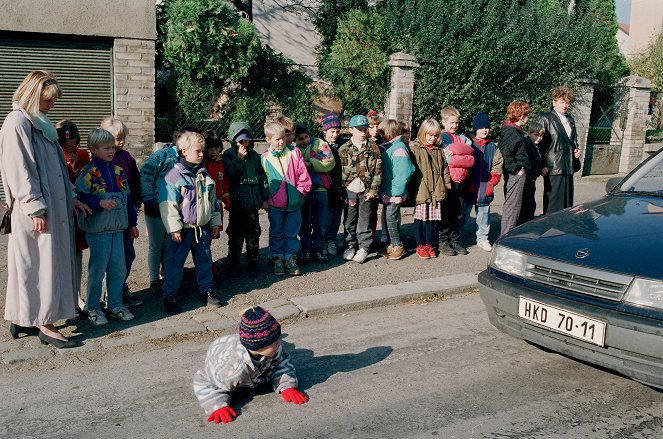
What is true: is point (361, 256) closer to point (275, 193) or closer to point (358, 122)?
point (275, 193)

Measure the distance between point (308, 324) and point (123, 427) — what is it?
2322 millimetres

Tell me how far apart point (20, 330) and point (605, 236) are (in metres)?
4.61

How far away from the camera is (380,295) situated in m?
7.10

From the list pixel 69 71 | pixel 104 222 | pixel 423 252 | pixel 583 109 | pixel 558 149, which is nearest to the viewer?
pixel 104 222

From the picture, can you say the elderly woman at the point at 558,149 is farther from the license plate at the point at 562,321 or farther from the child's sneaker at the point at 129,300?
the child's sneaker at the point at 129,300

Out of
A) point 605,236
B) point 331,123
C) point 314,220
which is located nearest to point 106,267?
point 314,220

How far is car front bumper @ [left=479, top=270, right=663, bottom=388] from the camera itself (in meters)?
4.34

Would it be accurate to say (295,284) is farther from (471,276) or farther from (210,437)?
(210,437)

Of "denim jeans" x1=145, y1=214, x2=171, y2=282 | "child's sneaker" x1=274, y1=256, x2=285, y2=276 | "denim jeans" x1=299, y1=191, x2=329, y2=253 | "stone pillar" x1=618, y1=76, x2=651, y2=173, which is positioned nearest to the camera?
"denim jeans" x1=145, y1=214, x2=171, y2=282

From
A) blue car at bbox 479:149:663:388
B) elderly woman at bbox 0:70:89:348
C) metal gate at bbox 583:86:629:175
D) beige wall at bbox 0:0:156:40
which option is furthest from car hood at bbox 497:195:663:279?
metal gate at bbox 583:86:629:175

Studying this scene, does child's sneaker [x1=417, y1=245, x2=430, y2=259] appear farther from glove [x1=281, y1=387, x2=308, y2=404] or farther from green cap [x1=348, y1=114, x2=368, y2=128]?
glove [x1=281, y1=387, x2=308, y2=404]

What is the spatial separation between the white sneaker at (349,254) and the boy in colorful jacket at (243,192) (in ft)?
4.03

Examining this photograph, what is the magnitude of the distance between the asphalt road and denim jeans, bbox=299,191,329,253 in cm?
233

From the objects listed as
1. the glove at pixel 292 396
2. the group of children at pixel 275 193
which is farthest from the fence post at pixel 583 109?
the glove at pixel 292 396
